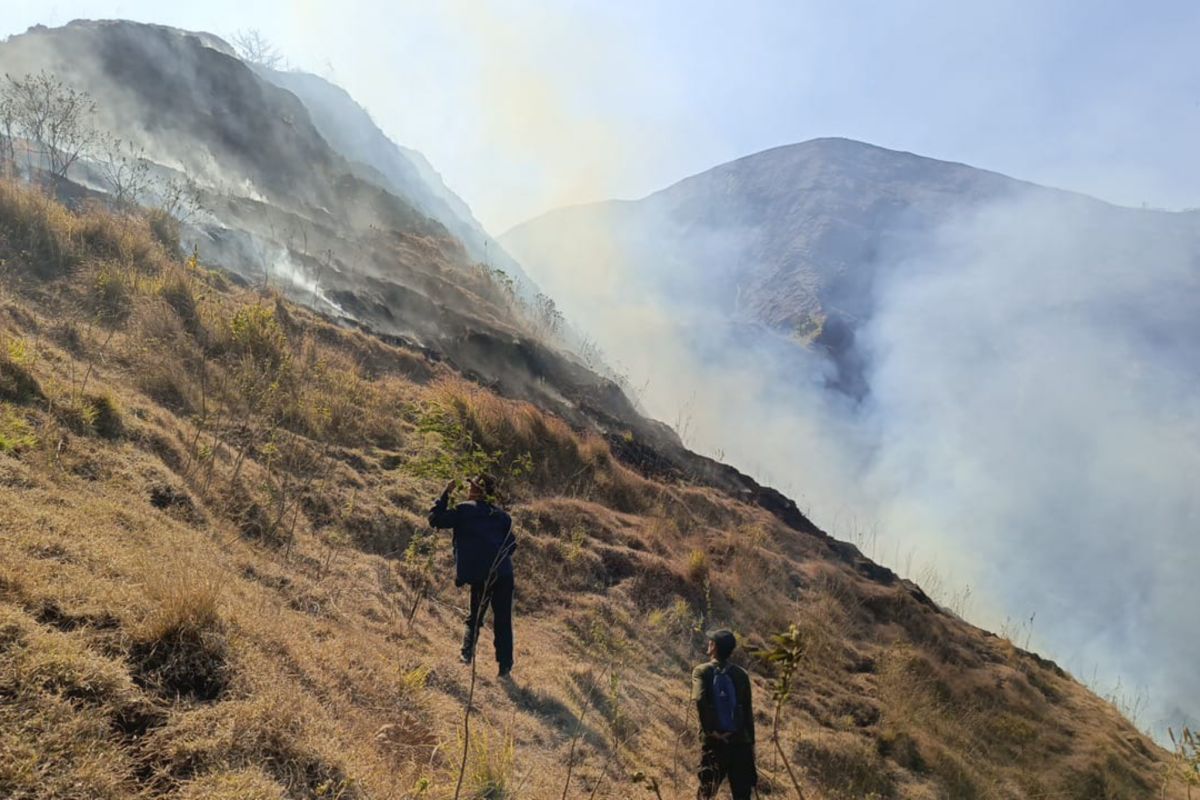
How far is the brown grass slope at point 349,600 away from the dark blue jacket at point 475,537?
0.35 metres

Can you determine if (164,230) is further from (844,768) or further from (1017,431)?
(1017,431)

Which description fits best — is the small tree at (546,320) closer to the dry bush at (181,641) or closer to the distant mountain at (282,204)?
the distant mountain at (282,204)

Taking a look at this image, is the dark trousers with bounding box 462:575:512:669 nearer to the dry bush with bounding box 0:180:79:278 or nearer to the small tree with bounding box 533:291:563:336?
the dry bush with bounding box 0:180:79:278

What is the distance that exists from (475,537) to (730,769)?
2.48m

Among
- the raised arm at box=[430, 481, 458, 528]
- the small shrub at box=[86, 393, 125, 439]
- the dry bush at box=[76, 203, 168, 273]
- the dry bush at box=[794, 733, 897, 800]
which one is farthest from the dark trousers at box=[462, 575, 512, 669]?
the dry bush at box=[76, 203, 168, 273]

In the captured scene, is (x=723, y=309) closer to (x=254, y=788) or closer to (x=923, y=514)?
(x=923, y=514)

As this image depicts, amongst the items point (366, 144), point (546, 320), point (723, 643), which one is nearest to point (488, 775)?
point (723, 643)

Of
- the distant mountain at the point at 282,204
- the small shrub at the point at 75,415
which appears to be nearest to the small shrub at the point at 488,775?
the small shrub at the point at 75,415

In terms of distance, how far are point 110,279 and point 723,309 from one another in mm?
43873

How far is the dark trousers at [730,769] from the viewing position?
425 cm

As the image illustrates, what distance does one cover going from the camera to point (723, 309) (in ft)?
159

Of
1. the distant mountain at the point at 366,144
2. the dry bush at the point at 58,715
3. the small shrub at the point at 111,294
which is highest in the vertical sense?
the distant mountain at the point at 366,144

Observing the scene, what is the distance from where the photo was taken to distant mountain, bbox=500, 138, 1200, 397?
154 feet

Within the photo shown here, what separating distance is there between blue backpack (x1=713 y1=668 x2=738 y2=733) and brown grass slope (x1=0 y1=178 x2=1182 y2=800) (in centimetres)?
78
